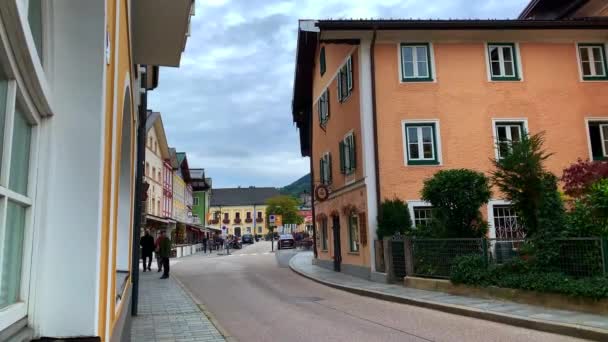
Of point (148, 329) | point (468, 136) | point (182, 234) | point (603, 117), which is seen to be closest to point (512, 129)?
point (468, 136)

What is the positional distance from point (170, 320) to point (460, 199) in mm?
8117

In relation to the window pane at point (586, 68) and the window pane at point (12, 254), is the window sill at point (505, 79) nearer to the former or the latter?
the window pane at point (586, 68)

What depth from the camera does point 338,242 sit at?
72.0ft

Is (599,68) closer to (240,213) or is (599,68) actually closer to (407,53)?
(407,53)

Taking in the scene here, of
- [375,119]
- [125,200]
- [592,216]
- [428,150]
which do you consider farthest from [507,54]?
[125,200]

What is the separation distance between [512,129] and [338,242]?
842 centimetres

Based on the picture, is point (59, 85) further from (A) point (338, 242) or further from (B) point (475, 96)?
(A) point (338, 242)

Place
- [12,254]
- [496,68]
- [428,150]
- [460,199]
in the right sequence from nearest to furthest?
[12,254]
[460,199]
[428,150]
[496,68]

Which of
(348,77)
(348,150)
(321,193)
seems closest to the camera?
(348,77)


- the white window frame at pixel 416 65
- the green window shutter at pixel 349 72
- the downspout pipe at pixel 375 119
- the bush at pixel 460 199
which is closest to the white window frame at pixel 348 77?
the green window shutter at pixel 349 72

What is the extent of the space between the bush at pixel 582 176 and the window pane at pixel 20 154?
13.8 metres

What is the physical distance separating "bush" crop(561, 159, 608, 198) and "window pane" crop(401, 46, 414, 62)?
22.4 feet

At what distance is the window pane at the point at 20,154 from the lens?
6.99ft

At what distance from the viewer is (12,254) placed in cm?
220
